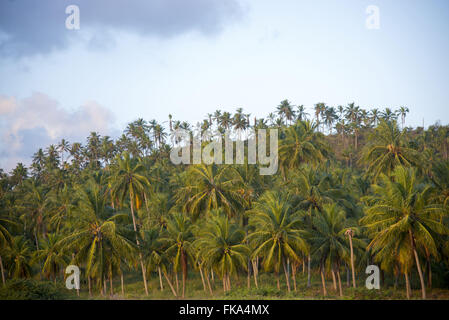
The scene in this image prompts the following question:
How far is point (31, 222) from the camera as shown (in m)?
A: 63.1

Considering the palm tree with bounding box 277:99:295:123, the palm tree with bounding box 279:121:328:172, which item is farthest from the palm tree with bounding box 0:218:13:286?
the palm tree with bounding box 277:99:295:123

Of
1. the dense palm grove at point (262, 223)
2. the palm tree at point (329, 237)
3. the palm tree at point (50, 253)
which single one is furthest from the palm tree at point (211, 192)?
the palm tree at point (50, 253)

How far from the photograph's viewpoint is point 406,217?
2825cm

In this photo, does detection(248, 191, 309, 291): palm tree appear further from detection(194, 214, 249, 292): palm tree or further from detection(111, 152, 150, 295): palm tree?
detection(111, 152, 150, 295): palm tree

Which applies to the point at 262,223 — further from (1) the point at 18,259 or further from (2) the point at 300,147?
(1) the point at 18,259

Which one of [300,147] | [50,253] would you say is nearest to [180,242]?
[50,253]

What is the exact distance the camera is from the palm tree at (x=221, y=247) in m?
34.0

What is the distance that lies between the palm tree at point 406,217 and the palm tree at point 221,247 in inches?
529

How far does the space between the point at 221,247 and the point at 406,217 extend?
17.9 metres

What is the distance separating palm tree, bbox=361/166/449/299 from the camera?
1124 inches

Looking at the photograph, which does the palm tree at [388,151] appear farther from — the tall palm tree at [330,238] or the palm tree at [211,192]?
the palm tree at [211,192]

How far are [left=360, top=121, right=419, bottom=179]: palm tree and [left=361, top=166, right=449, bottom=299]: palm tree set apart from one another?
15.9 meters

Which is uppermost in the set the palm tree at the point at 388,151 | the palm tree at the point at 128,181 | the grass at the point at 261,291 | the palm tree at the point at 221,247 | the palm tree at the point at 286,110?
the palm tree at the point at 286,110
